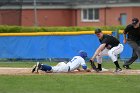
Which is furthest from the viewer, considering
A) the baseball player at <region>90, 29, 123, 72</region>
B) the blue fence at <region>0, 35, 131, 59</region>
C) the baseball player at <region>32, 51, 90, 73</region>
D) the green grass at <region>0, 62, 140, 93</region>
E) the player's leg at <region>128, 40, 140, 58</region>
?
the blue fence at <region>0, 35, 131, 59</region>

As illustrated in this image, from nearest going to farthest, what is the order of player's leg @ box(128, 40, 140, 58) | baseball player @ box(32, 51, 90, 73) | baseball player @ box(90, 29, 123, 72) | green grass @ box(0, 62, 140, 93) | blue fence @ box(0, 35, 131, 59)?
1. green grass @ box(0, 62, 140, 93)
2. baseball player @ box(32, 51, 90, 73)
3. baseball player @ box(90, 29, 123, 72)
4. player's leg @ box(128, 40, 140, 58)
5. blue fence @ box(0, 35, 131, 59)

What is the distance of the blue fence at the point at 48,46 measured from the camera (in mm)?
23578

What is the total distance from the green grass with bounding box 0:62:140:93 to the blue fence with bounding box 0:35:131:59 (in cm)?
831

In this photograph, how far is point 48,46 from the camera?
23828mm

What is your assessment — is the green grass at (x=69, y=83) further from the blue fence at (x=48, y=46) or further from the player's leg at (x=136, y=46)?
the blue fence at (x=48, y=46)

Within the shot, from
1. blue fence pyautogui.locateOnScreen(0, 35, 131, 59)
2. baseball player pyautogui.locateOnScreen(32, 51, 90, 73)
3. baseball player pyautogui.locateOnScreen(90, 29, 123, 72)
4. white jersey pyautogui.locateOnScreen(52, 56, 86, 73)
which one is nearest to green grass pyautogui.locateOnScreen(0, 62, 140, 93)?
baseball player pyautogui.locateOnScreen(32, 51, 90, 73)

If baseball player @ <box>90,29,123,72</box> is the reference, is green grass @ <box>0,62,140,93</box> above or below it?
below

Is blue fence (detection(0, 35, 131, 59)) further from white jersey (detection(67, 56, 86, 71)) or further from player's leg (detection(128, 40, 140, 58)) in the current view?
white jersey (detection(67, 56, 86, 71))

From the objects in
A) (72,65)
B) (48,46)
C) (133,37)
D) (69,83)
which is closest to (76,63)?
(72,65)

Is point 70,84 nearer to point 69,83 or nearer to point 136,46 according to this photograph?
point 69,83

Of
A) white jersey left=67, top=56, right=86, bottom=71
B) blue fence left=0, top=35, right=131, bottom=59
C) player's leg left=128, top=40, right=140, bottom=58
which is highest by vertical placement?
Answer: player's leg left=128, top=40, right=140, bottom=58

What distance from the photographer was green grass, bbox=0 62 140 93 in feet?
39.9

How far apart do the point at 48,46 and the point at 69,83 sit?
10511 millimetres

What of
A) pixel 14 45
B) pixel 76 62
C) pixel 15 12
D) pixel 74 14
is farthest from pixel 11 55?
pixel 74 14
